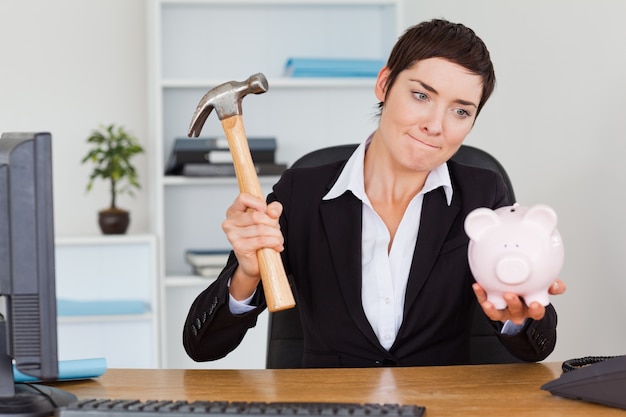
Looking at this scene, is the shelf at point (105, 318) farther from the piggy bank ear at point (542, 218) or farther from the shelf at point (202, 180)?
the piggy bank ear at point (542, 218)

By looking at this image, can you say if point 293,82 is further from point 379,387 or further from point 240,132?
point 379,387

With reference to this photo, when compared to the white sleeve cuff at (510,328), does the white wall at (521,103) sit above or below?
above

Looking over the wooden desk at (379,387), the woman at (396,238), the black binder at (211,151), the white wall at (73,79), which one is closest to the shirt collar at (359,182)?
the woman at (396,238)

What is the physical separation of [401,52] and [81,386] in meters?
0.84

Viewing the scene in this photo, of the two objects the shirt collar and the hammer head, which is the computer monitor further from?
the shirt collar

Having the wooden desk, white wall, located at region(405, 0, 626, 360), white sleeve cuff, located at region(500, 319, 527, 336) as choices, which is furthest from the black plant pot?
white sleeve cuff, located at region(500, 319, 527, 336)

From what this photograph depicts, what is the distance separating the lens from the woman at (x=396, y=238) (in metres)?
1.64

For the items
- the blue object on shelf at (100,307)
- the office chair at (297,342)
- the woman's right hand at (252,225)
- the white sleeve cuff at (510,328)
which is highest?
the woman's right hand at (252,225)

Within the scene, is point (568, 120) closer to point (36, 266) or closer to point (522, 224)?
point (522, 224)

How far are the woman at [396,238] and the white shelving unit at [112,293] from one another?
62.7 inches

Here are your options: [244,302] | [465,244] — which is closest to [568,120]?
[465,244]

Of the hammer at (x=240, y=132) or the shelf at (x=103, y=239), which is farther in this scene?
the shelf at (x=103, y=239)

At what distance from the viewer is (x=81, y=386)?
136 cm

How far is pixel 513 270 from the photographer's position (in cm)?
122
